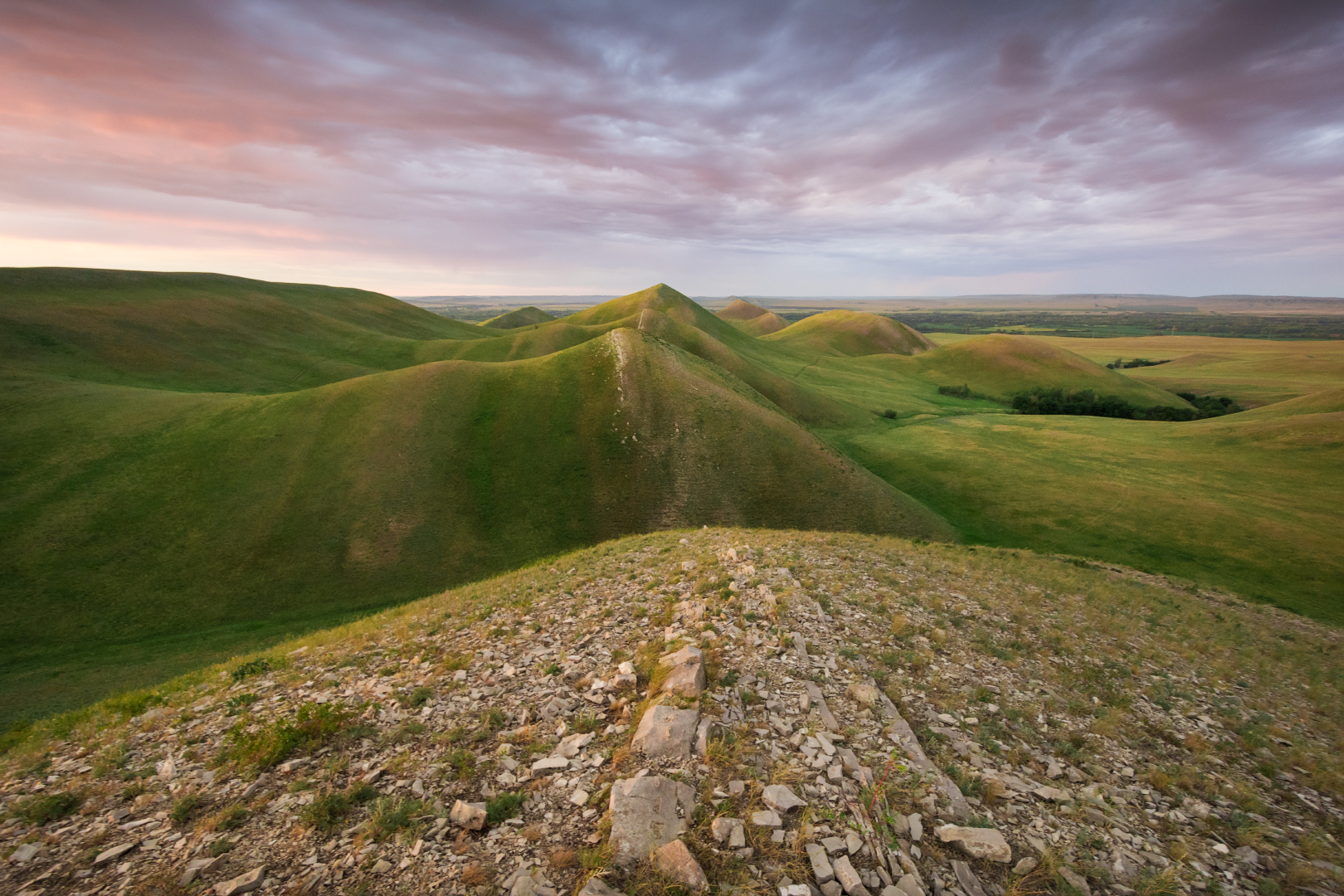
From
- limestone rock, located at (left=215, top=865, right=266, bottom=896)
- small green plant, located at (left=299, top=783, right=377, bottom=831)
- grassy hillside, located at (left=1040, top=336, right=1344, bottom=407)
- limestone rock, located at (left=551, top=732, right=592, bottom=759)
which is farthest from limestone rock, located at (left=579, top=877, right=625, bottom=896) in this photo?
grassy hillside, located at (left=1040, top=336, right=1344, bottom=407)

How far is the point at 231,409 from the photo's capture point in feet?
171

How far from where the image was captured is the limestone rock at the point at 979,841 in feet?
24.8

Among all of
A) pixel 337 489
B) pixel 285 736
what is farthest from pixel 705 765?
pixel 337 489

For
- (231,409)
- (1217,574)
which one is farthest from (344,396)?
(1217,574)

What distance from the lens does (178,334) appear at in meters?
83.6

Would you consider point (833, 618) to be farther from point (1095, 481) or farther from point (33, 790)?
point (1095, 481)

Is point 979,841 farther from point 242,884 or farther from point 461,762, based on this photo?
point 242,884

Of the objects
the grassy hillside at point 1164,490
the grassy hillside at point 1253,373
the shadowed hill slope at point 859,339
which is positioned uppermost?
the shadowed hill slope at point 859,339

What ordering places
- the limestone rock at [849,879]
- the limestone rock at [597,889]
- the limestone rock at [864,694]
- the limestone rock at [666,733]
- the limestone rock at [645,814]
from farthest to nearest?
the limestone rock at [864,694] < the limestone rock at [666,733] < the limestone rock at [645,814] < the limestone rock at [849,879] < the limestone rock at [597,889]

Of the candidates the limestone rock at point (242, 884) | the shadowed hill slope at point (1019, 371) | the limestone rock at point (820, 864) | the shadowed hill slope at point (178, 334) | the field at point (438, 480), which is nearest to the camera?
the limestone rock at point (820, 864)

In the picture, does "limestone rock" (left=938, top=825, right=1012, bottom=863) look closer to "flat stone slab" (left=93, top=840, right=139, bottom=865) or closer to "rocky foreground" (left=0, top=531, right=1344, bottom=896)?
"rocky foreground" (left=0, top=531, right=1344, bottom=896)

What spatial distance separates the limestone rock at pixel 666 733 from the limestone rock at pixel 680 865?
2020mm

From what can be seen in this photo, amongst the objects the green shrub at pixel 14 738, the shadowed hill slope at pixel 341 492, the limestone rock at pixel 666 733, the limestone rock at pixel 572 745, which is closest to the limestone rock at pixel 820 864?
the limestone rock at pixel 666 733

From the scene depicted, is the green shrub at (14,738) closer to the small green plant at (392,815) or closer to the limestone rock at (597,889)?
the small green plant at (392,815)
